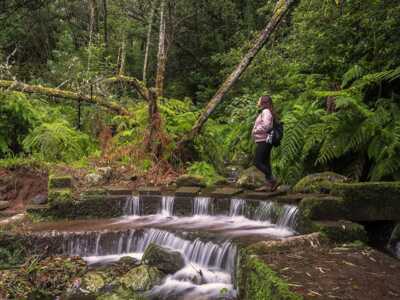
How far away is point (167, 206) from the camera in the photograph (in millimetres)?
8430

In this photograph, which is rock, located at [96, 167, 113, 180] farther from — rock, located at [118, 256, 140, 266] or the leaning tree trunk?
rock, located at [118, 256, 140, 266]

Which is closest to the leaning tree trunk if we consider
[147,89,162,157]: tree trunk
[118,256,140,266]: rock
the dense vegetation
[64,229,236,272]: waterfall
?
A: the dense vegetation

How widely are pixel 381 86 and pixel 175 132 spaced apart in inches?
190

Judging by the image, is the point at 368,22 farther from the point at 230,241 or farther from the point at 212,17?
the point at 212,17

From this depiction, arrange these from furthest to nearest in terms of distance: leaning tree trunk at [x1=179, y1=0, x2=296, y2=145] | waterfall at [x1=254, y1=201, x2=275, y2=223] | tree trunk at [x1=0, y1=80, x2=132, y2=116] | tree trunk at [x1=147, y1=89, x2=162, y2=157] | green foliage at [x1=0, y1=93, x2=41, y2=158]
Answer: tree trunk at [x1=0, y1=80, x2=132, y2=116] < green foliage at [x1=0, y1=93, x2=41, y2=158] < tree trunk at [x1=147, y1=89, x2=162, y2=157] < leaning tree trunk at [x1=179, y1=0, x2=296, y2=145] < waterfall at [x1=254, y1=201, x2=275, y2=223]

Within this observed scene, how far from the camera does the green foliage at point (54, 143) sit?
10.4 metres

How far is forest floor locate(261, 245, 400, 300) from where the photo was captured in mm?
3928

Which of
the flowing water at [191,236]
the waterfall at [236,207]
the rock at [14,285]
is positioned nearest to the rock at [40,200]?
the flowing water at [191,236]

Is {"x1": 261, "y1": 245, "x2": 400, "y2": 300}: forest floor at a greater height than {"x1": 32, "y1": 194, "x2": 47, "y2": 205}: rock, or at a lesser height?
greater

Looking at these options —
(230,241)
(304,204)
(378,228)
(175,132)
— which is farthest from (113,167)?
(378,228)

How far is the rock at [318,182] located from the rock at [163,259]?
2.67 meters

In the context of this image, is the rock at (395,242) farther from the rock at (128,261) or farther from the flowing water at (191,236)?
the rock at (128,261)

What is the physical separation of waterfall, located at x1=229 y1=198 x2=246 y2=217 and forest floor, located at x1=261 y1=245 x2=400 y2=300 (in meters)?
2.61

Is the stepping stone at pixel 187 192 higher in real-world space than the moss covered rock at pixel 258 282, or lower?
higher
